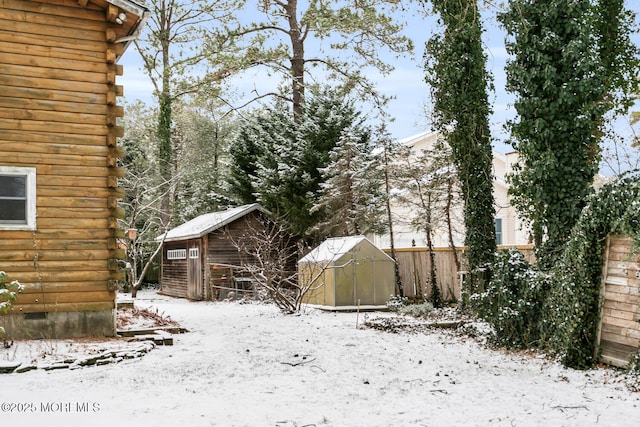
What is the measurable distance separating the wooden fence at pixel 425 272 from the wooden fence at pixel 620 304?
8609 mm

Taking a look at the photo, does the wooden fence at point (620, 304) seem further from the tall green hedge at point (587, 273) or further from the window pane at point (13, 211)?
the window pane at point (13, 211)

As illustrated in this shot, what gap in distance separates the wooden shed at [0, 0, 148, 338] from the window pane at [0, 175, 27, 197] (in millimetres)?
15

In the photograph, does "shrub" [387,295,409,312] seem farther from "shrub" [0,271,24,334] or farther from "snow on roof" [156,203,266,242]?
"shrub" [0,271,24,334]

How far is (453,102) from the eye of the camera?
14.3 meters

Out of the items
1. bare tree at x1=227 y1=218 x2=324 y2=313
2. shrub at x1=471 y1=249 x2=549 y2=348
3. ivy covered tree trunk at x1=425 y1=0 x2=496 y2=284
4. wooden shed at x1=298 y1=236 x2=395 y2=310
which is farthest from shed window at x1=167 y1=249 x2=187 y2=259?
shrub at x1=471 y1=249 x2=549 y2=348

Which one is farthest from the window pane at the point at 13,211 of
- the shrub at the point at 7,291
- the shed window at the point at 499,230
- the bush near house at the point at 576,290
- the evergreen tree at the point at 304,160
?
the shed window at the point at 499,230

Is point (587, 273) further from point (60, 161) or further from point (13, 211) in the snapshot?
point (13, 211)

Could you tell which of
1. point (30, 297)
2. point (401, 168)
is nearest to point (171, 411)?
point (30, 297)

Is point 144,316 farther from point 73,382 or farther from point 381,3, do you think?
point 381,3

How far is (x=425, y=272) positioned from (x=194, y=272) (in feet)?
29.8

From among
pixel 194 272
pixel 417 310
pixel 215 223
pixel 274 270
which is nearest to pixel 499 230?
pixel 215 223

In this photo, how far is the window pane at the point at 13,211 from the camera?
34.8 ft

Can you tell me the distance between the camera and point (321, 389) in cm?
772

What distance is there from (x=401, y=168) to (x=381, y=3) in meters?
9.30
